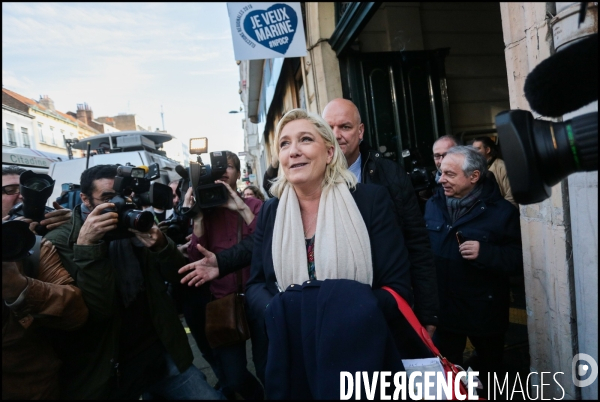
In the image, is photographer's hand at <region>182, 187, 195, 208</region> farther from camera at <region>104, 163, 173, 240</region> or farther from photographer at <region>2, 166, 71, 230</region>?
photographer at <region>2, 166, 71, 230</region>

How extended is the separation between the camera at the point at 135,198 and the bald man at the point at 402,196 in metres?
1.12

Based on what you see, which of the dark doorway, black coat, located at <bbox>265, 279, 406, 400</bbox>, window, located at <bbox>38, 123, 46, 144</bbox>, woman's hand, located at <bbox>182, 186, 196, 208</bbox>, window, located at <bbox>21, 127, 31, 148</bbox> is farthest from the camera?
window, located at <bbox>38, 123, 46, 144</bbox>

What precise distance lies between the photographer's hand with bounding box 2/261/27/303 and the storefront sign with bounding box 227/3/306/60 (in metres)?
3.65

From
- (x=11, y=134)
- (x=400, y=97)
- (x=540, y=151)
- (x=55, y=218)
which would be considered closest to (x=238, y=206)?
(x=55, y=218)

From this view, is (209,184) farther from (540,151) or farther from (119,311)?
(540,151)

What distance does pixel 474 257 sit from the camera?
6.80 feet

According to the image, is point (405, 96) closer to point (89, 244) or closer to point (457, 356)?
point (457, 356)

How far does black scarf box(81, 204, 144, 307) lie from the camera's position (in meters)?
1.94

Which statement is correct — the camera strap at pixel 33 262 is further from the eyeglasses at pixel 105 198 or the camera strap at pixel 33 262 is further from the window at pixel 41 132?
the window at pixel 41 132

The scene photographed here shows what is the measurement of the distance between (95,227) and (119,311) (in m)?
0.52

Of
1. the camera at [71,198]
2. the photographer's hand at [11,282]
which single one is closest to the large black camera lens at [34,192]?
the photographer's hand at [11,282]

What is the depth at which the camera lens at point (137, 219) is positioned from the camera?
70.1 inches

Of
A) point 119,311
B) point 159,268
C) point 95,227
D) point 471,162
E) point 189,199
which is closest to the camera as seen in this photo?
point 95,227

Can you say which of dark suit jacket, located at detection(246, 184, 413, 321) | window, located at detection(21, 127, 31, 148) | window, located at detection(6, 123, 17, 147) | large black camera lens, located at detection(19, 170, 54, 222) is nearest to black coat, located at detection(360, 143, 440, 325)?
dark suit jacket, located at detection(246, 184, 413, 321)
